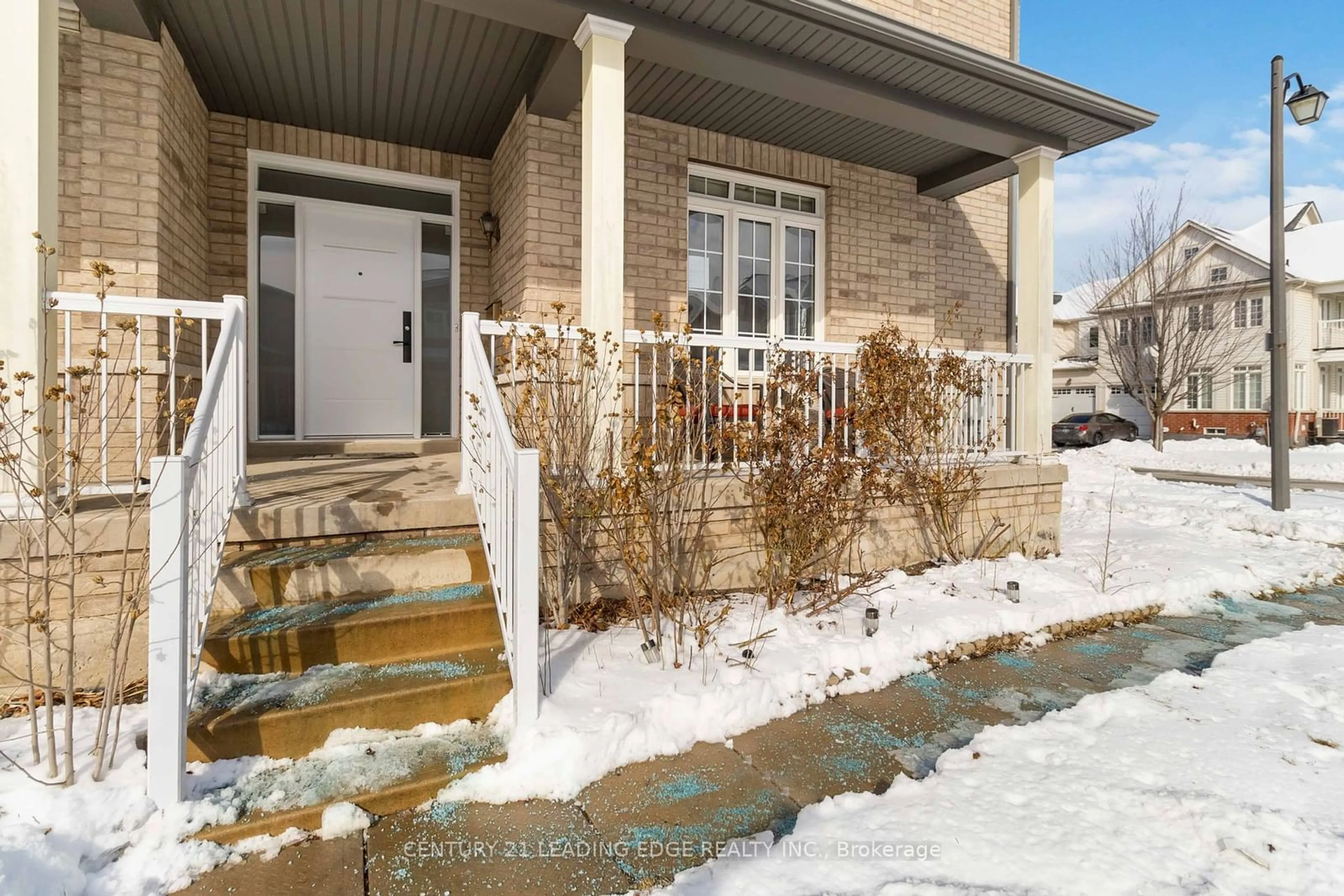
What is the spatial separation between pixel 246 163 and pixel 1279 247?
993cm

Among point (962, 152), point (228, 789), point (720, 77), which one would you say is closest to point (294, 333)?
point (720, 77)

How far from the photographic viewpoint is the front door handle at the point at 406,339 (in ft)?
19.4

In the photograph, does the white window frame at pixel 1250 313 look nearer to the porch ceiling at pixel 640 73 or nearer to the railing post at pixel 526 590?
the porch ceiling at pixel 640 73

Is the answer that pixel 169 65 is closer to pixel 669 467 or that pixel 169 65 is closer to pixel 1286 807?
pixel 669 467

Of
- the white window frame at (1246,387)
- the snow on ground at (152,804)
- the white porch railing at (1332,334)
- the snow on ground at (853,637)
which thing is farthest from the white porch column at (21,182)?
the white porch railing at (1332,334)

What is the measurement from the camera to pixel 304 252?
555 cm

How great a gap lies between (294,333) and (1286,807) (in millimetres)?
6477

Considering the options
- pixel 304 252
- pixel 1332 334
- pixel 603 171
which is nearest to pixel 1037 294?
pixel 603 171

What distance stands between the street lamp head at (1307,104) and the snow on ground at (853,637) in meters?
4.23

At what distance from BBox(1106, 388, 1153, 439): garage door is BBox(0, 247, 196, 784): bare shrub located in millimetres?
30342

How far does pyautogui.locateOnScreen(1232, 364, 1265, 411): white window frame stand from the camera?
868 inches

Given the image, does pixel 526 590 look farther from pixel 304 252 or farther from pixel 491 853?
pixel 304 252

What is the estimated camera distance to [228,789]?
1985 mm

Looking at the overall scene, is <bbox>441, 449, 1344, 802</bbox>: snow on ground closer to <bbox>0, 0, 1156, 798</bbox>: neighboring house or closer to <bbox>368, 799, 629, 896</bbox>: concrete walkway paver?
<bbox>368, 799, 629, 896</bbox>: concrete walkway paver
